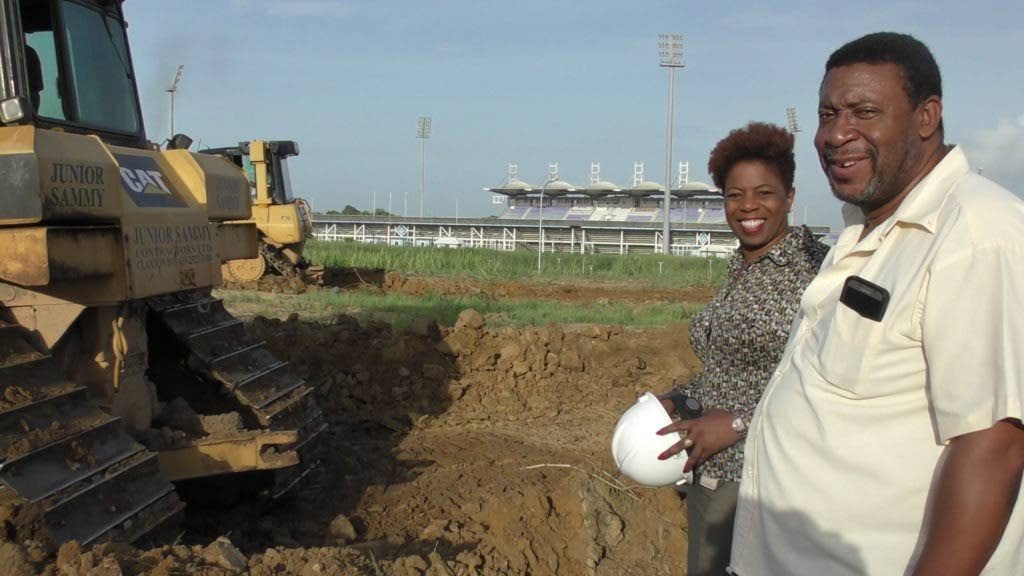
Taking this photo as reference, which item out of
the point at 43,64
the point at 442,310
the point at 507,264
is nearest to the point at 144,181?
the point at 43,64

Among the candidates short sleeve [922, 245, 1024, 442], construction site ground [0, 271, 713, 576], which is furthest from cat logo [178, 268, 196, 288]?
short sleeve [922, 245, 1024, 442]

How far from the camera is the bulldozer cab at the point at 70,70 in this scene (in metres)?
4.29

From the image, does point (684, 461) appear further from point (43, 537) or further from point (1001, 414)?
point (43, 537)

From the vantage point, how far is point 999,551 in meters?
1.72

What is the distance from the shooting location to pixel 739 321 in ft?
9.91

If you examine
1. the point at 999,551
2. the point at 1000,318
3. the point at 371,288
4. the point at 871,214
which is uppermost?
the point at 871,214

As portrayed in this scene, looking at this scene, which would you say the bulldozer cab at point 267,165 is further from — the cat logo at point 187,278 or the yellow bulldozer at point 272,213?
the cat logo at point 187,278

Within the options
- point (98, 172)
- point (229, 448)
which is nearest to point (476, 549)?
point (229, 448)

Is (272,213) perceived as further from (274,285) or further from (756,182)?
(756,182)

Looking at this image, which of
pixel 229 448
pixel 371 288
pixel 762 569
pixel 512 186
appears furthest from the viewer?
pixel 512 186

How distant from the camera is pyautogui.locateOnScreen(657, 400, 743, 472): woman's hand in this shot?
2881mm

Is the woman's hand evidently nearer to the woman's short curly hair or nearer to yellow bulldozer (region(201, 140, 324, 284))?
the woman's short curly hair

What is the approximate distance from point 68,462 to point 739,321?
2.70 metres

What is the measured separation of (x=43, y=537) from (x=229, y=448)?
1.33 m
